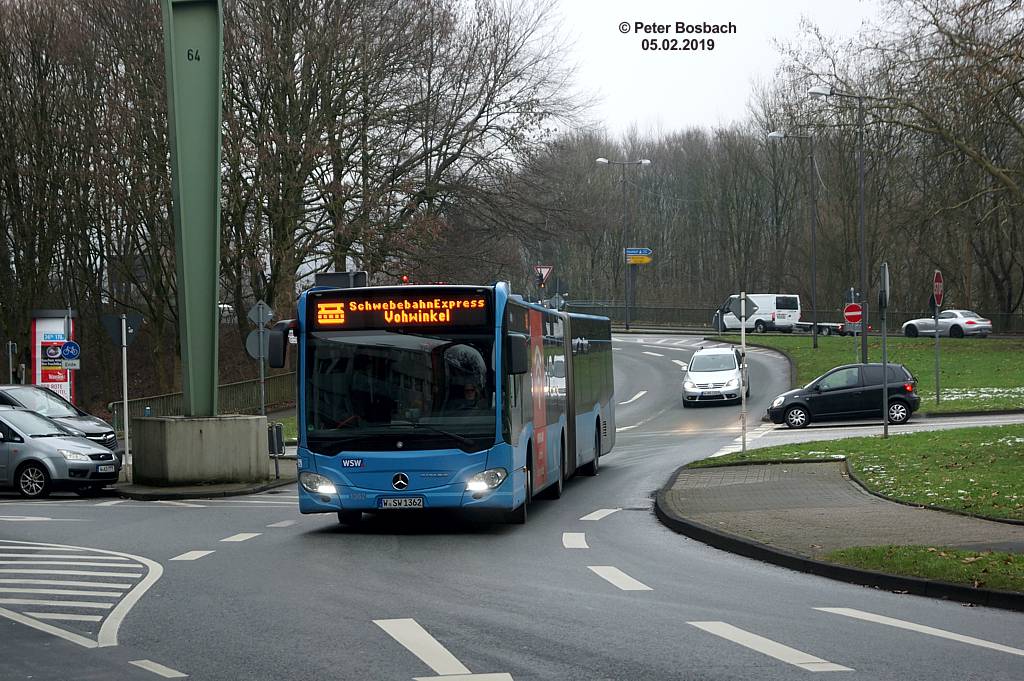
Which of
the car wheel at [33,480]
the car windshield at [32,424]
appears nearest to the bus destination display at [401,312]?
the car wheel at [33,480]

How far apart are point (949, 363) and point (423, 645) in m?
46.7

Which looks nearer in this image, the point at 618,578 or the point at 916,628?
the point at 916,628

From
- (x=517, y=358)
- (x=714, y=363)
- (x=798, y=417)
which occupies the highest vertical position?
(x=517, y=358)

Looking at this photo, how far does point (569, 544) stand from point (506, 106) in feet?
102

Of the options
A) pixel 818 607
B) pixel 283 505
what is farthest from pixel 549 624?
pixel 283 505

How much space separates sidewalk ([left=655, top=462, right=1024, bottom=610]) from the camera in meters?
12.0

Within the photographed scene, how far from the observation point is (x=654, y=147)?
334 ft

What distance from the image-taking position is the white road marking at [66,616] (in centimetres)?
1005

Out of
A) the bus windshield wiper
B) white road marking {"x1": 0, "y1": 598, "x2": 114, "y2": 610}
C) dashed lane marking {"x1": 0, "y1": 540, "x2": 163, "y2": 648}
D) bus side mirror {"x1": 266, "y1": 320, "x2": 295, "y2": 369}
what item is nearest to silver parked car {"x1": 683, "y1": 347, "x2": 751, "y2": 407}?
the bus windshield wiper

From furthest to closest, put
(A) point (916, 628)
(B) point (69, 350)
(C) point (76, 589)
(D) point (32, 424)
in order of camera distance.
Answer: (B) point (69, 350)
(D) point (32, 424)
(C) point (76, 589)
(A) point (916, 628)

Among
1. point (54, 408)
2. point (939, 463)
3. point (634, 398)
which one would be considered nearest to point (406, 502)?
point (939, 463)

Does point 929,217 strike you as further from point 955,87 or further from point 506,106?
point 955,87

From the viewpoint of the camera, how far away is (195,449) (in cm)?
2388

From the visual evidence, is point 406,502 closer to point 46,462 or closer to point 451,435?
point 451,435
